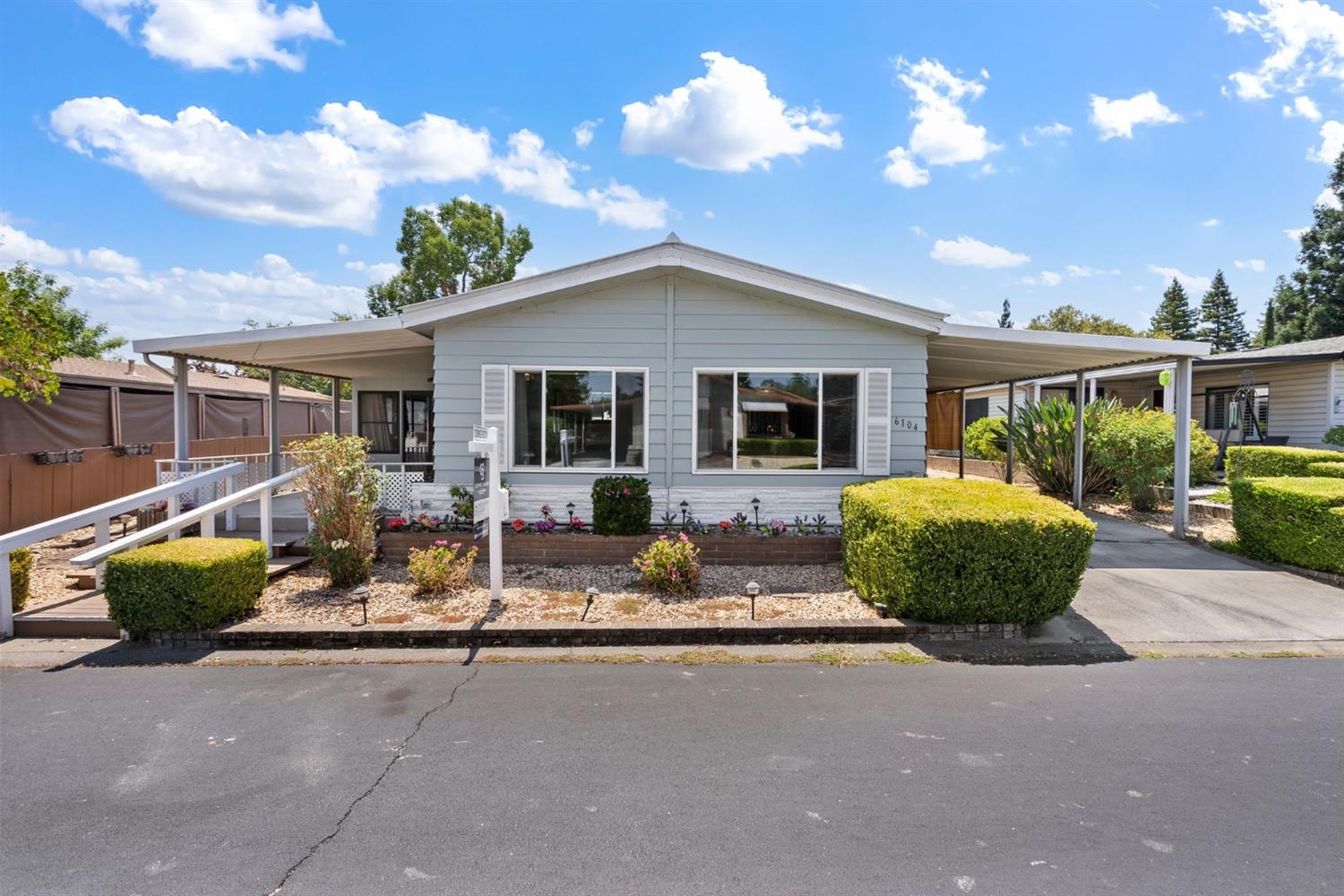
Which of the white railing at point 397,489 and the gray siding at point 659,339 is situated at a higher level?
the gray siding at point 659,339

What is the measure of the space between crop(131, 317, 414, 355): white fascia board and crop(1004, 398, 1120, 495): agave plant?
38.7 feet

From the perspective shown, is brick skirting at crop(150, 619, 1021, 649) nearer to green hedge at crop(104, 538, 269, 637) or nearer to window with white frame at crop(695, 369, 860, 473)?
green hedge at crop(104, 538, 269, 637)

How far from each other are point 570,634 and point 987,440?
50.9ft

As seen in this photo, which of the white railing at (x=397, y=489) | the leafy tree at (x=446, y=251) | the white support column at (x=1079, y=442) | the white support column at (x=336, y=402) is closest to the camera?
the white railing at (x=397, y=489)

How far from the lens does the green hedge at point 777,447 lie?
866 centimetres

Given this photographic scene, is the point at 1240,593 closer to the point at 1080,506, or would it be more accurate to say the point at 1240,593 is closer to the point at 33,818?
the point at 1080,506

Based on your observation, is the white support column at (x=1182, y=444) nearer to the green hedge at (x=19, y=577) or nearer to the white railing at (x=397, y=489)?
the white railing at (x=397, y=489)

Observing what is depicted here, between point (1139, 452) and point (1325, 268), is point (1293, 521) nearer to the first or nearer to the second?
point (1139, 452)

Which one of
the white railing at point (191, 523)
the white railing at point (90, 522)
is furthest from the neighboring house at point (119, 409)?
the white railing at point (191, 523)

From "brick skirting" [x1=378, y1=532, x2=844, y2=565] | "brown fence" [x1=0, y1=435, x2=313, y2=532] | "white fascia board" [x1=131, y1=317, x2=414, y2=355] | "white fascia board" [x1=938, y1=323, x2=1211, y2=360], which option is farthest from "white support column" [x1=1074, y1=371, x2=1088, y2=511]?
"brown fence" [x1=0, y1=435, x2=313, y2=532]

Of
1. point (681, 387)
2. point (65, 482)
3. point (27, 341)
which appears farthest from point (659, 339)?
point (65, 482)

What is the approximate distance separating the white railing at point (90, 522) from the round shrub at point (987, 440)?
1572 centimetres

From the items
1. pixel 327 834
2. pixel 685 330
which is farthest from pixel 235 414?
pixel 327 834

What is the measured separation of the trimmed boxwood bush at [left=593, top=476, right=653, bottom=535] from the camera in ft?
26.3
